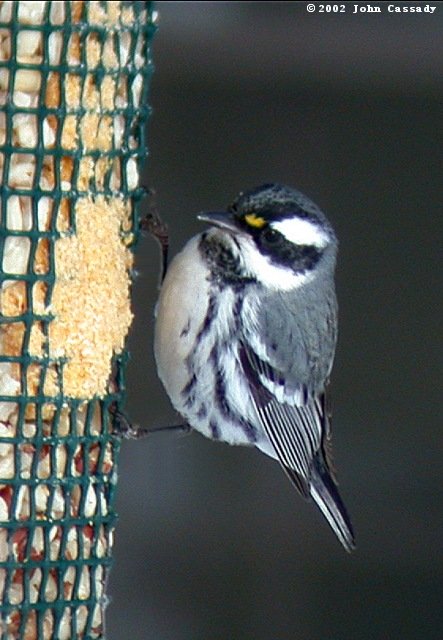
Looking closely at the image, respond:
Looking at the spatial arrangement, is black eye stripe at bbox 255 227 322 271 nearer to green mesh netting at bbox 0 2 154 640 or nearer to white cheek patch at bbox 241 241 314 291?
white cheek patch at bbox 241 241 314 291

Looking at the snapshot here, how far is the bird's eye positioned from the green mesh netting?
417 millimetres

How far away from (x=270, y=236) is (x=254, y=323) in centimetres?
24

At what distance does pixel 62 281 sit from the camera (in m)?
3.57

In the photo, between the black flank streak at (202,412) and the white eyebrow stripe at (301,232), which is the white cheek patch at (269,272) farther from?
the black flank streak at (202,412)

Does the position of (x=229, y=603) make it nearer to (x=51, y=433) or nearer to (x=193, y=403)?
(x=193, y=403)

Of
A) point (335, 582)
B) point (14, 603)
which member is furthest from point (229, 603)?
point (14, 603)

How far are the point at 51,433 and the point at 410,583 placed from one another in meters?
3.47

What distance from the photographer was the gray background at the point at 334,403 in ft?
20.7

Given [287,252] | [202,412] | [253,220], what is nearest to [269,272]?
[287,252]

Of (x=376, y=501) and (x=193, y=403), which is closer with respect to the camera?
(x=193, y=403)

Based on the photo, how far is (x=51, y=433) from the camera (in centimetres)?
361

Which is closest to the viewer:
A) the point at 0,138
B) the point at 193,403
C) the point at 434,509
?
the point at 0,138

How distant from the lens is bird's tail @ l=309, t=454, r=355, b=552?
460cm

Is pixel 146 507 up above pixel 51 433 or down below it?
above
